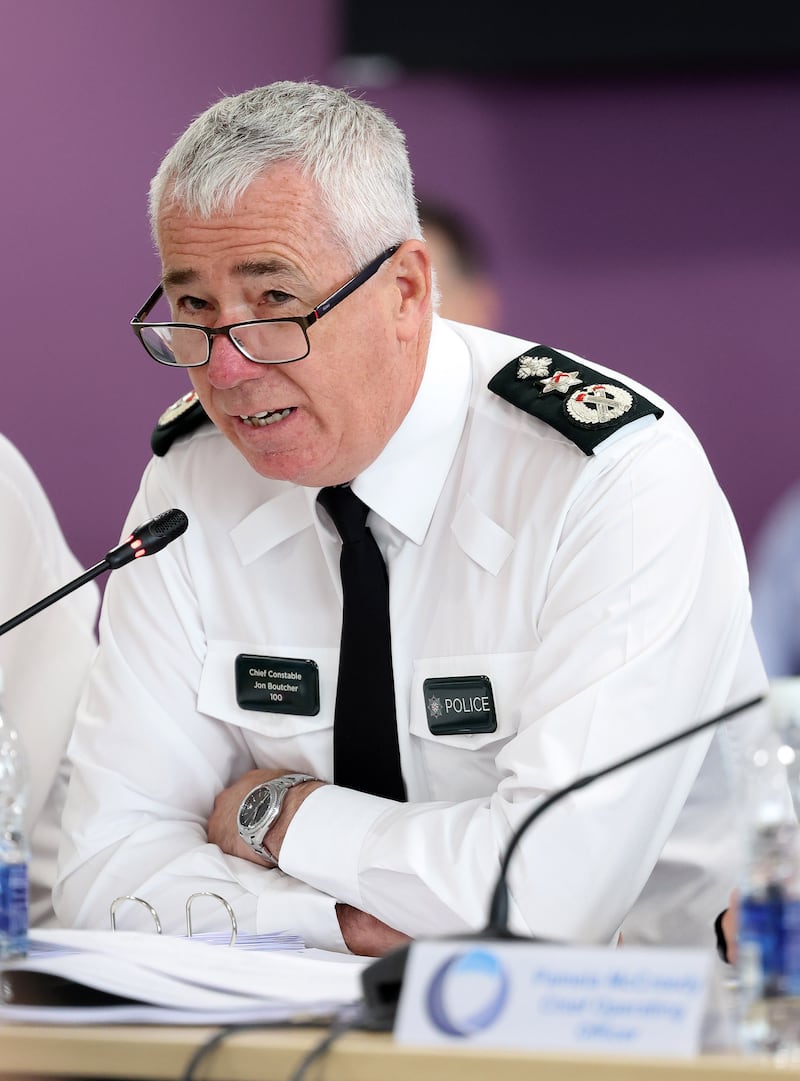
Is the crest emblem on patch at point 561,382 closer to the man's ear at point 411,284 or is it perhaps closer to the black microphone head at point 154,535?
the man's ear at point 411,284

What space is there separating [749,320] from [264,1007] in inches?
102

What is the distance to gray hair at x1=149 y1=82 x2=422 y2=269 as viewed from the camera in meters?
1.62

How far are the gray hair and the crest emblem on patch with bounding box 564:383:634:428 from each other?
269 mm

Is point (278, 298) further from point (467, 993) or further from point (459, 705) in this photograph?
point (467, 993)

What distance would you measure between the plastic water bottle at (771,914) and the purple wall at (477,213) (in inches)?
88.7

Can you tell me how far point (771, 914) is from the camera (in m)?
1.00

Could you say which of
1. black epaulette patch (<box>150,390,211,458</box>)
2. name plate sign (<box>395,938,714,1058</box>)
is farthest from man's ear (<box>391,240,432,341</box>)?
name plate sign (<box>395,938,714,1058</box>)

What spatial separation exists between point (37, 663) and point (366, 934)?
0.77m

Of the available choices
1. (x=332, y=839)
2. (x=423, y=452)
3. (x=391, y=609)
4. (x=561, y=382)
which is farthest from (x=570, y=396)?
(x=332, y=839)

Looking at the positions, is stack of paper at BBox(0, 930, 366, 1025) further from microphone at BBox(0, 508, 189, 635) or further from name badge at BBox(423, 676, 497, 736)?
name badge at BBox(423, 676, 497, 736)

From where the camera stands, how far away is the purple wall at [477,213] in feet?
10.8

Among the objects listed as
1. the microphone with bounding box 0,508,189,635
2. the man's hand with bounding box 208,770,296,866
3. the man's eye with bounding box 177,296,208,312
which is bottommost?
the man's hand with bounding box 208,770,296,866

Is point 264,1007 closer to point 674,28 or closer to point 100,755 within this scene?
point 100,755

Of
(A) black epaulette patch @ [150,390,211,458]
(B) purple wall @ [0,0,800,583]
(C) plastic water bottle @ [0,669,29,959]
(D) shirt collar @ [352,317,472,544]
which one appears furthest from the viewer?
(B) purple wall @ [0,0,800,583]
